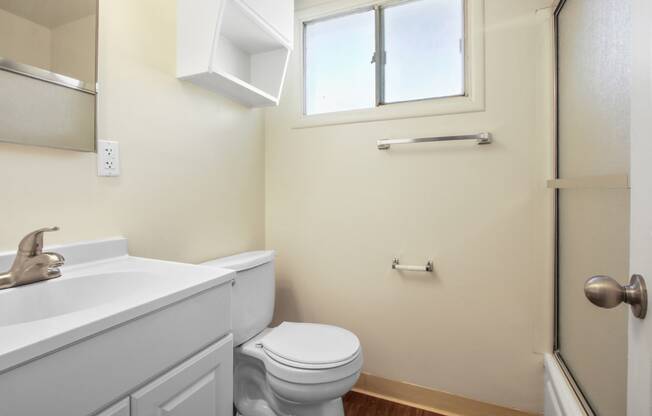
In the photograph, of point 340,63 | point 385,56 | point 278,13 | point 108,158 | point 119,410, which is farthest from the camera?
point 340,63

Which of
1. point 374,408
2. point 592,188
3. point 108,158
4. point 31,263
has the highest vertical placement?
point 108,158

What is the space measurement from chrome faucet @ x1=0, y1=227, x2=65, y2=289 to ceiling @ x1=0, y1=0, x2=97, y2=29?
599 mm

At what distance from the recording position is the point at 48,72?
2.99 ft

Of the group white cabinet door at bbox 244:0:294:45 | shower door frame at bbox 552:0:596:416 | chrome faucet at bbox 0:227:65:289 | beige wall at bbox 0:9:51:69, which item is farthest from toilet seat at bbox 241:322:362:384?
white cabinet door at bbox 244:0:294:45

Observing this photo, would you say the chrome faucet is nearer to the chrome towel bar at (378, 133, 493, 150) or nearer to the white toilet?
the white toilet

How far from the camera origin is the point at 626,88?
2.36 feet

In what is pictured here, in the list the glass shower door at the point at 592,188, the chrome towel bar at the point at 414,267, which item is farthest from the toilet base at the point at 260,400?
the glass shower door at the point at 592,188

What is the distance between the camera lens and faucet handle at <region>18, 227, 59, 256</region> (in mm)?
803

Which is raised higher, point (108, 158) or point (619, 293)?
point (108, 158)

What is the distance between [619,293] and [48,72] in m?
1.42

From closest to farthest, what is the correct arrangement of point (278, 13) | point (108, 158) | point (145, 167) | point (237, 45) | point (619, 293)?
point (619, 293), point (108, 158), point (145, 167), point (278, 13), point (237, 45)

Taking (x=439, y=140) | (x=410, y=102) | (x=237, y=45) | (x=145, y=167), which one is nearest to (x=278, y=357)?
(x=145, y=167)

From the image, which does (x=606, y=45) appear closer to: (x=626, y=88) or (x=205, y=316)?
(x=626, y=88)

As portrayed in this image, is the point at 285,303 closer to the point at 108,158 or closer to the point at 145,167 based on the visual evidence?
the point at 145,167
